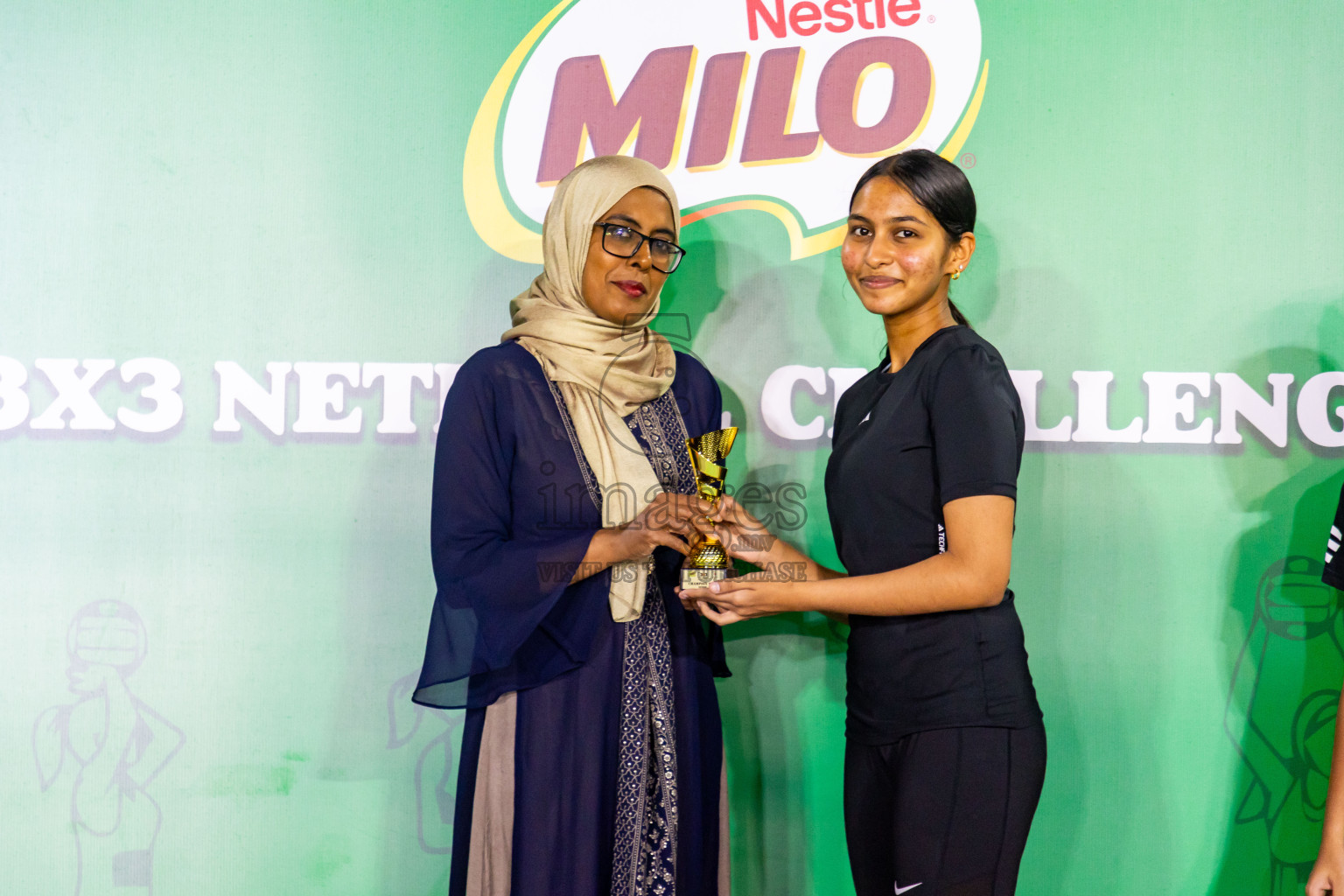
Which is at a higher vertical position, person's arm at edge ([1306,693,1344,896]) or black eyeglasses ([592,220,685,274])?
black eyeglasses ([592,220,685,274])

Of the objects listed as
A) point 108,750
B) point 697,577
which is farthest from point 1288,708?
point 108,750

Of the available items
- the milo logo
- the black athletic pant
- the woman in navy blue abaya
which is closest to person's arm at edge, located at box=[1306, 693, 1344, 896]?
the black athletic pant

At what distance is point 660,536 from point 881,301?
1.88 ft

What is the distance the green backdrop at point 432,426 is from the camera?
2.20m

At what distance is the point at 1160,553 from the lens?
2.30 metres

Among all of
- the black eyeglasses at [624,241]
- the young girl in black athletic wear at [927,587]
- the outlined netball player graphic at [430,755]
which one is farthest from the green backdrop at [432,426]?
the young girl in black athletic wear at [927,587]

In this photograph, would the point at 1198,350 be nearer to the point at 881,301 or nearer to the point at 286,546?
the point at 881,301

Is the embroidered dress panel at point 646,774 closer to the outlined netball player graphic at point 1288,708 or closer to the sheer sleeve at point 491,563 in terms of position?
the sheer sleeve at point 491,563

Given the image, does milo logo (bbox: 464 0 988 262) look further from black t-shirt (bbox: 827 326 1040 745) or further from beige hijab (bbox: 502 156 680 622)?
black t-shirt (bbox: 827 326 1040 745)

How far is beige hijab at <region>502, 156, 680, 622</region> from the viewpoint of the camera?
1740 millimetres

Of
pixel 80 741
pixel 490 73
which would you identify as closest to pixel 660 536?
pixel 490 73

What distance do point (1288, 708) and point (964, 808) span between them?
1.35 metres

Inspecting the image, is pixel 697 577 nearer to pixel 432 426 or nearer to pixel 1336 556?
pixel 432 426

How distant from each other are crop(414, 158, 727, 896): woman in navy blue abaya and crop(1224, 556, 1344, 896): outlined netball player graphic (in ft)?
4.77
